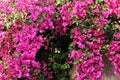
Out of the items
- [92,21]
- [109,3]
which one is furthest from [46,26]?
[109,3]

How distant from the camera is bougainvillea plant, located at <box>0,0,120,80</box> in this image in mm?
3518

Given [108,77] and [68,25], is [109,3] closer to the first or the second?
[68,25]

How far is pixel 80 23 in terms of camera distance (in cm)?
363

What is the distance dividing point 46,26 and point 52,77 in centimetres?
69

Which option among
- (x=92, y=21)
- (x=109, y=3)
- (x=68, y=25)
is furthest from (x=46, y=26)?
(x=109, y=3)

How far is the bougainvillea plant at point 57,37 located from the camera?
3518mm

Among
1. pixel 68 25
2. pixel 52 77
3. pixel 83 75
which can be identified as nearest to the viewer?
pixel 83 75

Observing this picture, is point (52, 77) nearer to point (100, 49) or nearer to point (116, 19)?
point (100, 49)

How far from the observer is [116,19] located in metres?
3.60

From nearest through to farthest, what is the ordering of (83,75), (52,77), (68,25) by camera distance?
(83,75) < (68,25) < (52,77)

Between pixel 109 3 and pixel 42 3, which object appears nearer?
pixel 109 3

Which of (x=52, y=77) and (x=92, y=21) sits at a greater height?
(x=92, y=21)

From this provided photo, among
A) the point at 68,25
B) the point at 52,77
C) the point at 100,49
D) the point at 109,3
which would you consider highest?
the point at 109,3

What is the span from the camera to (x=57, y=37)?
397 centimetres
